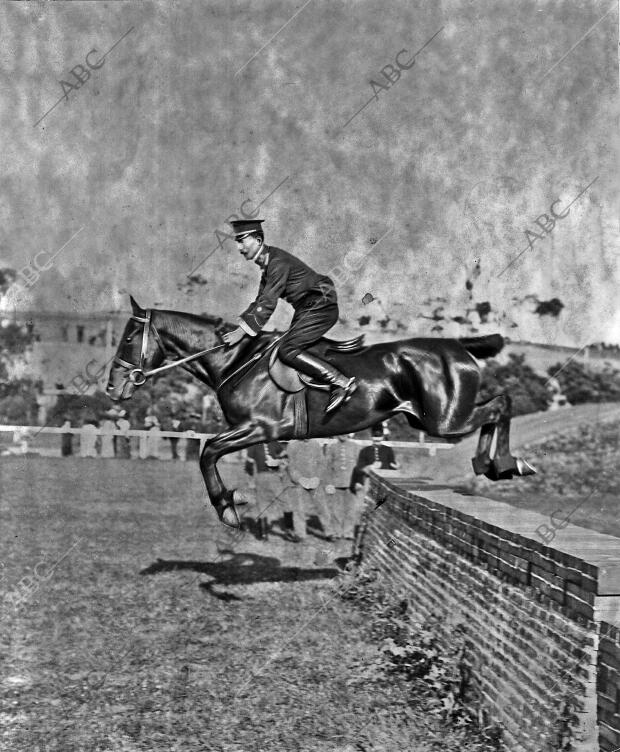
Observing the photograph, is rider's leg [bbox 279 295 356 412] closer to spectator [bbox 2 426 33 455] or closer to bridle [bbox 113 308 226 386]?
bridle [bbox 113 308 226 386]

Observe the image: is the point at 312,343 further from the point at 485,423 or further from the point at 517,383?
the point at 517,383

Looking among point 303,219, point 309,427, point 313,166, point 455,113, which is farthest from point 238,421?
point 455,113

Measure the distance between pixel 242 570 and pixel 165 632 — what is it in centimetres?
74

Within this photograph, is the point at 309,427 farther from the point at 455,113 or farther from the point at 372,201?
the point at 455,113

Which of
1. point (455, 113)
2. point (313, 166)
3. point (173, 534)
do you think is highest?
point (455, 113)

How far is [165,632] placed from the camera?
586cm

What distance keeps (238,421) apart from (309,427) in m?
0.39

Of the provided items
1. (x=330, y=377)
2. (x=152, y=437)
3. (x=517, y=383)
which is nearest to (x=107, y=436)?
(x=152, y=437)

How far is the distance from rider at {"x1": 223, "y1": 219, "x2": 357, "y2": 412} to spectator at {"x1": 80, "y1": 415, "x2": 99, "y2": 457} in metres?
2.67

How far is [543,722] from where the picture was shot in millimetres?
4008

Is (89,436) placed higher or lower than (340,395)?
lower

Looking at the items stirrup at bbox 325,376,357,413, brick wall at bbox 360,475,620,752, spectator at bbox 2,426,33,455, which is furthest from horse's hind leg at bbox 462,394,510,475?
spectator at bbox 2,426,33,455

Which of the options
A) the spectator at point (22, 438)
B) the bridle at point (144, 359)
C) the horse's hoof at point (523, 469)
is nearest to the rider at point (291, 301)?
the bridle at point (144, 359)

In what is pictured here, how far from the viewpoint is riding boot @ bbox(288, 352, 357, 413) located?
432 cm
